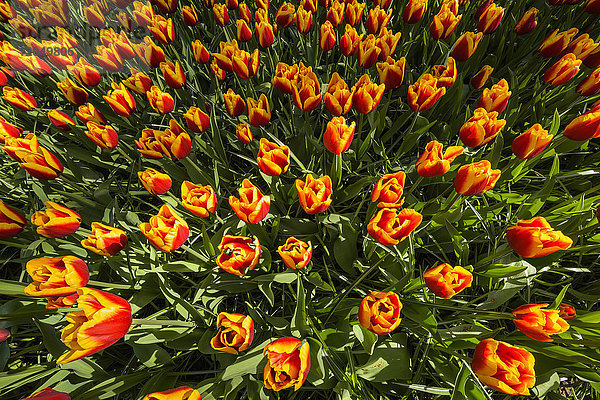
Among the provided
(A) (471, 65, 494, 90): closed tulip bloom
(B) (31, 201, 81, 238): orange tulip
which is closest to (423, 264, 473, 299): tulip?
(A) (471, 65, 494, 90): closed tulip bloom

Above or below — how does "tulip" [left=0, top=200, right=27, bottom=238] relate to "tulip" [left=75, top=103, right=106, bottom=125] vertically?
below

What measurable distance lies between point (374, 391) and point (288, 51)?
1.64m

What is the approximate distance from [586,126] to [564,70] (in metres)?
0.28

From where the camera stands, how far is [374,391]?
89cm

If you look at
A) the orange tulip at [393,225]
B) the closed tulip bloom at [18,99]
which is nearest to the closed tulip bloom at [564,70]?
the orange tulip at [393,225]

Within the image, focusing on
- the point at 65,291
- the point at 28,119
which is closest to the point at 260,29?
the point at 65,291

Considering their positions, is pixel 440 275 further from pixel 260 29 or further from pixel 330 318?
pixel 260 29

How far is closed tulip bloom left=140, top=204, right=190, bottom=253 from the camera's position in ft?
2.26

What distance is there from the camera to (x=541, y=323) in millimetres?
582

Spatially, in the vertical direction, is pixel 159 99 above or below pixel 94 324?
above

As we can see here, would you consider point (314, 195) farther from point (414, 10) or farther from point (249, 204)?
point (414, 10)

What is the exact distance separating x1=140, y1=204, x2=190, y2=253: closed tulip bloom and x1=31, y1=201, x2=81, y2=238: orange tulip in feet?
0.77

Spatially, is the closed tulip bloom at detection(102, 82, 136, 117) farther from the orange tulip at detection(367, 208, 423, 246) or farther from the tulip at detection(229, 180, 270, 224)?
the orange tulip at detection(367, 208, 423, 246)

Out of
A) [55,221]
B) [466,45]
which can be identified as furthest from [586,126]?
[55,221]
